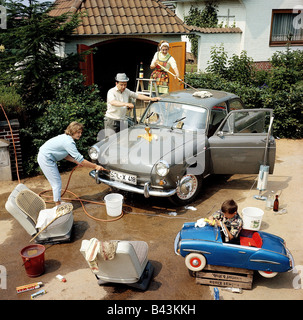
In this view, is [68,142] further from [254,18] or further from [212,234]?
[254,18]

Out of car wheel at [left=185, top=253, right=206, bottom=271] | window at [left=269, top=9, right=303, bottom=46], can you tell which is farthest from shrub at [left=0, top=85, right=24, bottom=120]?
window at [left=269, top=9, right=303, bottom=46]

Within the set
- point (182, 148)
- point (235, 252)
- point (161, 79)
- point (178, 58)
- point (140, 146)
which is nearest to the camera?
point (235, 252)

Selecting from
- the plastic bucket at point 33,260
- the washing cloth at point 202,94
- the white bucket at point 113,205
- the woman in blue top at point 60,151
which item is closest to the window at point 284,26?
the washing cloth at point 202,94

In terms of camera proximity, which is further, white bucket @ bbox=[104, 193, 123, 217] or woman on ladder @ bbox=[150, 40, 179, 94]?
woman on ladder @ bbox=[150, 40, 179, 94]

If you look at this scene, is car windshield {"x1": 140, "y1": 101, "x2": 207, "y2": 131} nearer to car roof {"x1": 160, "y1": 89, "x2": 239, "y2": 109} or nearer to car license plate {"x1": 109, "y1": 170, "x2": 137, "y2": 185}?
car roof {"x1": 160, "y1": 89, "x2": 239, "y2": 109}

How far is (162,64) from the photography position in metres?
9.16

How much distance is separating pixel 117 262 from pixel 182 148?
9.43 feet

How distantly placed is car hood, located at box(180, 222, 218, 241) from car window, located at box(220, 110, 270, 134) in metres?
2.84

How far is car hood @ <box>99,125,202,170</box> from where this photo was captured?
5918 mm

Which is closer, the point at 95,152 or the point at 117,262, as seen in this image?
the point at 117,262

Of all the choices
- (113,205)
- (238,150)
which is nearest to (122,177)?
(113,205)

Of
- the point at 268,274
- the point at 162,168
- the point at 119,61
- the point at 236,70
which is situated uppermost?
the point at 119,61

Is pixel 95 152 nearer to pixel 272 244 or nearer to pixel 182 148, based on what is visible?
pixel 182 148

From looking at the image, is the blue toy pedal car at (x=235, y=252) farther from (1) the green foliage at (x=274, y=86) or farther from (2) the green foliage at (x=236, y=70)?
(2) the green foliage at (x=236, y=70)
